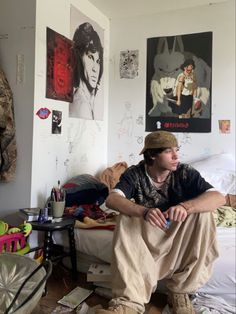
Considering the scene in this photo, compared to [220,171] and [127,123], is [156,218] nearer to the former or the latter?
[220,171]

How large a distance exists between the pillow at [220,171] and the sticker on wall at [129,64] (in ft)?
3.61

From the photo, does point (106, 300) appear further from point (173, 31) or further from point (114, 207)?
point (173, 31)

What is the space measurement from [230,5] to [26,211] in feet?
7.88

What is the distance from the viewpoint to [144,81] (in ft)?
10.5

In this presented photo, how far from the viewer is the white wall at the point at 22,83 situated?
2264 millimetres

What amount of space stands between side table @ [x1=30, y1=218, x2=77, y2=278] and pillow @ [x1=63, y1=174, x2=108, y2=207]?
350 millimetres

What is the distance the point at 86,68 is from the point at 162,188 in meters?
1.53

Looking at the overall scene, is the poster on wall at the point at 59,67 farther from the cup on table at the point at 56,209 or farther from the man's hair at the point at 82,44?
the cup on table at the point at 56,209

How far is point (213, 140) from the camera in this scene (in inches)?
118

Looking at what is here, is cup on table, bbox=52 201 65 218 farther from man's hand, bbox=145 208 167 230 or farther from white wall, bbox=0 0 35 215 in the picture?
man's hand, bbox=145 208 167 230

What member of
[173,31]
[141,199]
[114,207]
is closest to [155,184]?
[141,199]

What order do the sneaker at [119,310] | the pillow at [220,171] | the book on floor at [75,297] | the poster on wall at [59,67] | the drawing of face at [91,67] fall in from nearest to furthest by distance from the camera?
1. the sneaker at [119,310]
2. the book on floor at [75,297]
3. the poster on wall at [59,67]
4. the pillow at [220,171]
5. the drawing of face at [91,67]

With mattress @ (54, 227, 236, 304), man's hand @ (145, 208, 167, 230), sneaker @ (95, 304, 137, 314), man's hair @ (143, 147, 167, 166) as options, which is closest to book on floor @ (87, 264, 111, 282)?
mattress @ (54, 227, 236, 304)

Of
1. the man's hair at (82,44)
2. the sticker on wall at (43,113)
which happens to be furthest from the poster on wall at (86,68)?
the sticker on wall at (43,113)
